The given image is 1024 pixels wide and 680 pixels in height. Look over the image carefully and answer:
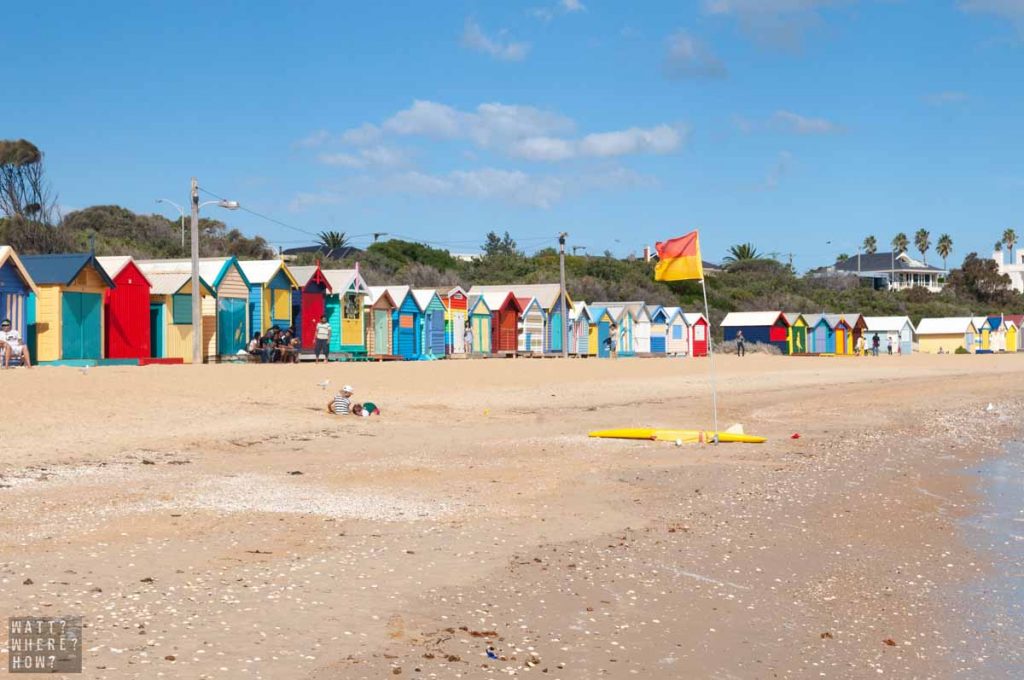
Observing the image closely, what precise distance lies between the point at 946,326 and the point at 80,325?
79644 mm

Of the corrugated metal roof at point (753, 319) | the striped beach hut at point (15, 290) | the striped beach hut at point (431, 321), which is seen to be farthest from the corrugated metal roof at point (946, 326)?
the striped beach hut at point (15, 290)

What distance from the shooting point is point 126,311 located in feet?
97.8

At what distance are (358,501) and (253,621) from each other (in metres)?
4.43

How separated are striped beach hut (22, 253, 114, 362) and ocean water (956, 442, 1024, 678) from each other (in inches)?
854

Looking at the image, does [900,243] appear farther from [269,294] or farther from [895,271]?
[269,294]

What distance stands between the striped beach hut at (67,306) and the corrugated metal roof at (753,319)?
2083 inches

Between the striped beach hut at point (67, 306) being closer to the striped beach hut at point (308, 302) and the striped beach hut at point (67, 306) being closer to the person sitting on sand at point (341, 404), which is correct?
the striped beach hut at point (308, 302)

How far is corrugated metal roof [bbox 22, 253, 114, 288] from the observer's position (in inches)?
1067

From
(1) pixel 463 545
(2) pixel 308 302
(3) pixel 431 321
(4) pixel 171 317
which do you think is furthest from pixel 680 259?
(3) pixel 431 321

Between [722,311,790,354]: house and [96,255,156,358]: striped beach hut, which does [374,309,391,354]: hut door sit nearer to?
[96,255,156,358]: striped beach hut

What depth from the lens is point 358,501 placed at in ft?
36.0

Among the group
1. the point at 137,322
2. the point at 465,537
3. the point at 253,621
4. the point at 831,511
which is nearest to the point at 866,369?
the point at 137,322

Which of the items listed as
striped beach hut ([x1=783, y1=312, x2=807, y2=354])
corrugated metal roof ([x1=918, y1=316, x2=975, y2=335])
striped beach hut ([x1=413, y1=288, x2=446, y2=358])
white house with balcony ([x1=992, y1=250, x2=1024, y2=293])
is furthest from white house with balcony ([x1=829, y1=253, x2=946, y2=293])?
striped beach hut ([x1=413, y1=288, x2=446, y2=358])

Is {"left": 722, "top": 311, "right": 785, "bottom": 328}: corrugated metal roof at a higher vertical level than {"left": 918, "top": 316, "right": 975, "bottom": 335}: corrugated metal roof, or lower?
higher
